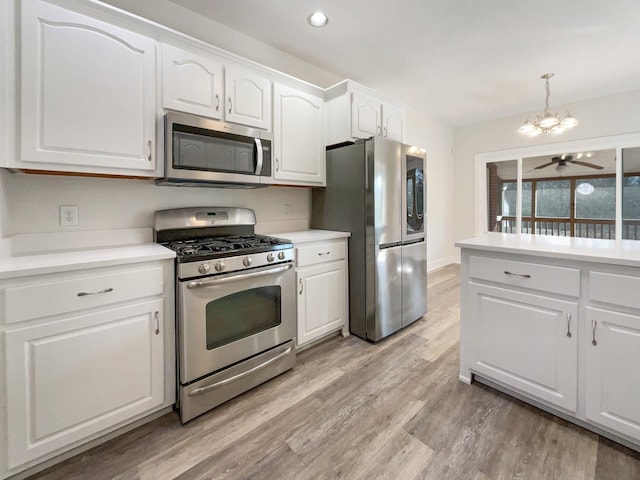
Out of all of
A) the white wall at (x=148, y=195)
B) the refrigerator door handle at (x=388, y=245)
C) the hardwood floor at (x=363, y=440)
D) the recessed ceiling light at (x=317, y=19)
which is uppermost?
the recessed ceiling light at (x=317, y=19)

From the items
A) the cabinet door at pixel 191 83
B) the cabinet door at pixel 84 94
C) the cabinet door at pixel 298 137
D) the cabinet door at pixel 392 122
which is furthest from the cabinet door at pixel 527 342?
the cabinet door at pixel 84 94

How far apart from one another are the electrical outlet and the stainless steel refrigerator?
1870mm

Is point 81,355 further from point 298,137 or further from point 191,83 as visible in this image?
point 298,137

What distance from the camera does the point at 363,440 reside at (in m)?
1.51

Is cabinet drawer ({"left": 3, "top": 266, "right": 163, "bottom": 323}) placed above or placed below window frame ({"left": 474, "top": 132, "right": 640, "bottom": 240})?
below

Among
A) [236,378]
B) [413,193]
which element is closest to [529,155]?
[413,193]

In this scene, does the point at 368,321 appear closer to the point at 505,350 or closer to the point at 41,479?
the point at 505,350

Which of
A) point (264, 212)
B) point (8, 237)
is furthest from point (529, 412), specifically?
point (8, 237)

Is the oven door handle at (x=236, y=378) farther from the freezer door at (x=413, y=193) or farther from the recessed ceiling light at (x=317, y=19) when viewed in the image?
the recessed ceiling light at (x=317, y=19)

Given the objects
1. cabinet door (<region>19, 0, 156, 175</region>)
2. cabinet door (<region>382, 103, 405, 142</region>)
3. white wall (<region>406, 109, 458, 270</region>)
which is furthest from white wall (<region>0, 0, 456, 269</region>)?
white wall (<region>406, 109, 458, 270</region>)

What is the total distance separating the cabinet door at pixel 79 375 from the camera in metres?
1.25

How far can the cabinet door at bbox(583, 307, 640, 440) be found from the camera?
1342mm

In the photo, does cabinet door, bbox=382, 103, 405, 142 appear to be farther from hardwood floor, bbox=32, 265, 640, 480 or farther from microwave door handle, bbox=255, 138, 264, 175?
hardwood floor, bbox=32, 265, 640, 480

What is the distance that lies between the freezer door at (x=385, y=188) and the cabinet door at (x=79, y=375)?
170 centimetres
